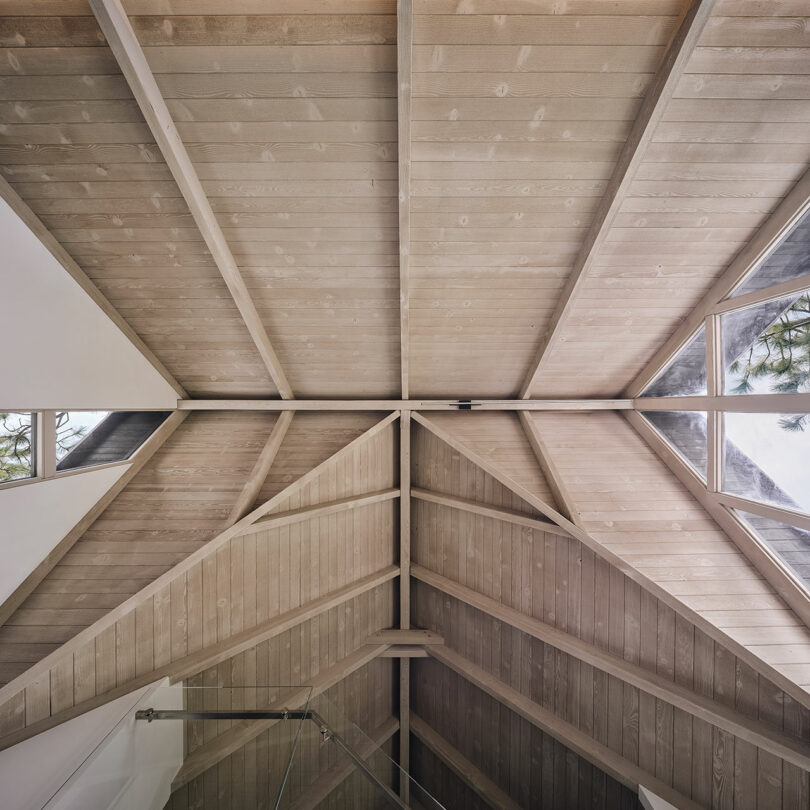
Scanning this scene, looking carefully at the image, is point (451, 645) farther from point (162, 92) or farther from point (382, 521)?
point (162, 92)

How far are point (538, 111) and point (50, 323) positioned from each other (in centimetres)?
276

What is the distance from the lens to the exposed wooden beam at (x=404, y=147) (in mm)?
1603

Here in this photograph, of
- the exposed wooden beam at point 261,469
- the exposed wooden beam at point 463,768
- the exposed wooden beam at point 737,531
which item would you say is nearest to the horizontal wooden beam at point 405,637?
the exposed wooden beam at point 463,768

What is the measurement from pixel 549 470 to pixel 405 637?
2.43 metres

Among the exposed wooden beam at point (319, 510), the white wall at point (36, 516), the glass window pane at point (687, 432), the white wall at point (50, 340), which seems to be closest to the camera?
the white wall at point (50, 340)

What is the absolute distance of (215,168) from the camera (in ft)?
7.18

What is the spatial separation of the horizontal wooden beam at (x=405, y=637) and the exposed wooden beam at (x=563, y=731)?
0.12 metres

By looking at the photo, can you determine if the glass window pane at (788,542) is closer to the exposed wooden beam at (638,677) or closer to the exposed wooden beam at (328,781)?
the exposed wooden beam at (638,677)

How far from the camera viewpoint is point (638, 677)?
3.02m

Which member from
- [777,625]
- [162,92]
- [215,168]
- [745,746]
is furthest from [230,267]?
[745,746]

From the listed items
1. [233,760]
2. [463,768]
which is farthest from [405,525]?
[233,760]

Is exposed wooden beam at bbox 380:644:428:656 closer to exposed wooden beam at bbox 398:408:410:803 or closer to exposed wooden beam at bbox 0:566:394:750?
exposed wooden beam at bbox 398:408:410:803

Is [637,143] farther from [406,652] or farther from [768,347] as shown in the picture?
[406,652]

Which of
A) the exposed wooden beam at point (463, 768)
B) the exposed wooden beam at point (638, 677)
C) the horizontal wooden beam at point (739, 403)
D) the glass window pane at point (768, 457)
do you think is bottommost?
the exposed wooden beam at point (463, 768)
